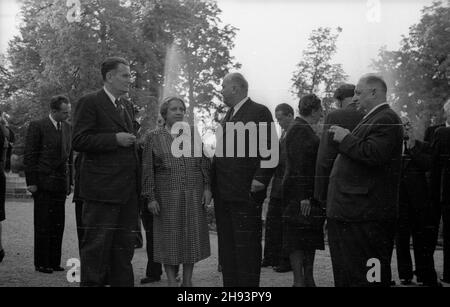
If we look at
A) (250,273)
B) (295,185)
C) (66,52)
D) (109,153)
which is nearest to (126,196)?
(109,153)

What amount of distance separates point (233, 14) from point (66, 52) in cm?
407

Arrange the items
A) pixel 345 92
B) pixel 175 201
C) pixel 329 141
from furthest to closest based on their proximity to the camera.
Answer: pixel 345 92 < pixel 175 201 < pixel 329 141

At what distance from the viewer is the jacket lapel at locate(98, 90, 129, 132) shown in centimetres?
466

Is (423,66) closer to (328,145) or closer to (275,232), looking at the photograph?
(275,232)

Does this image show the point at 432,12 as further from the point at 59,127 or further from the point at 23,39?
the point at 23,39

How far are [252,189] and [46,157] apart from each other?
274cm

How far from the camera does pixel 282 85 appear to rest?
566cm

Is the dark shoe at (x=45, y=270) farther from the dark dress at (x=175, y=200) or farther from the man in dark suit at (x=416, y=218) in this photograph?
the man in dark suit at (x=416, y=218)

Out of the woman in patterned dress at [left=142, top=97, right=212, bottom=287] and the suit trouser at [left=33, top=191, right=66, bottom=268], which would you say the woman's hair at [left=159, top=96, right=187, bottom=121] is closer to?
the woman in patterned dress at [left=142, top=97, right=212, bottom=287]

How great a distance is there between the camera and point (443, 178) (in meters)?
6.08

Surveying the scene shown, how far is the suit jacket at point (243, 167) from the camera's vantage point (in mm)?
4797

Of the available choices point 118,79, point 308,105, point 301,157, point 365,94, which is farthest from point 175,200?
point 365,94

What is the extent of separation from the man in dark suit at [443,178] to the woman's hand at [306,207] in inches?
67.0

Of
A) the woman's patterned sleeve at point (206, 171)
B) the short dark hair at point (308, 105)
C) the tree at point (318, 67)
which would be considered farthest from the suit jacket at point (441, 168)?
the woman's patterned sleeve at point (206, 171)
